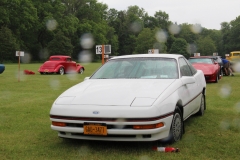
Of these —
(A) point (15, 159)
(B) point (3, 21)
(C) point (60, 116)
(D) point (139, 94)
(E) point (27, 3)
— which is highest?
(E) point (27, 3)

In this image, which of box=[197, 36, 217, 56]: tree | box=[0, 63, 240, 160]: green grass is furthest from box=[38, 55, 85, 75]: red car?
box=[197, 36, 217, 56]: tree

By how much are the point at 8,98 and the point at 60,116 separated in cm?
592

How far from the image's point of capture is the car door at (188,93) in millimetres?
4961

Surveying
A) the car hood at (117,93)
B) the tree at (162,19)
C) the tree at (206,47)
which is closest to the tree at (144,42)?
the tree at (162,19)

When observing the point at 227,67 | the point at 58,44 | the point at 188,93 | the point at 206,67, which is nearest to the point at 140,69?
the point at 188,93

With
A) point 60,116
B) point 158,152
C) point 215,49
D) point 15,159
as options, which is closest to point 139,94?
point 158,152

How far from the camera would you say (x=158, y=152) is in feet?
13.4

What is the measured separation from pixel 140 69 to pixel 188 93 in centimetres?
88

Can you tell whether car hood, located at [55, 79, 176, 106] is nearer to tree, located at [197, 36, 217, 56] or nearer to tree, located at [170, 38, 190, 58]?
tree, located at [170, 38, 190, 58]

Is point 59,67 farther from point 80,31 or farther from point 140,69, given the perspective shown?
point 80,31

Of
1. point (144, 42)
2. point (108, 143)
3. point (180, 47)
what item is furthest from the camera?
point (180, 47)

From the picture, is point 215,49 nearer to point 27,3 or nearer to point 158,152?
point 27,3

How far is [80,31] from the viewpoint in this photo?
69438mm

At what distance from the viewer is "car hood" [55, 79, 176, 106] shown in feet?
13.5
